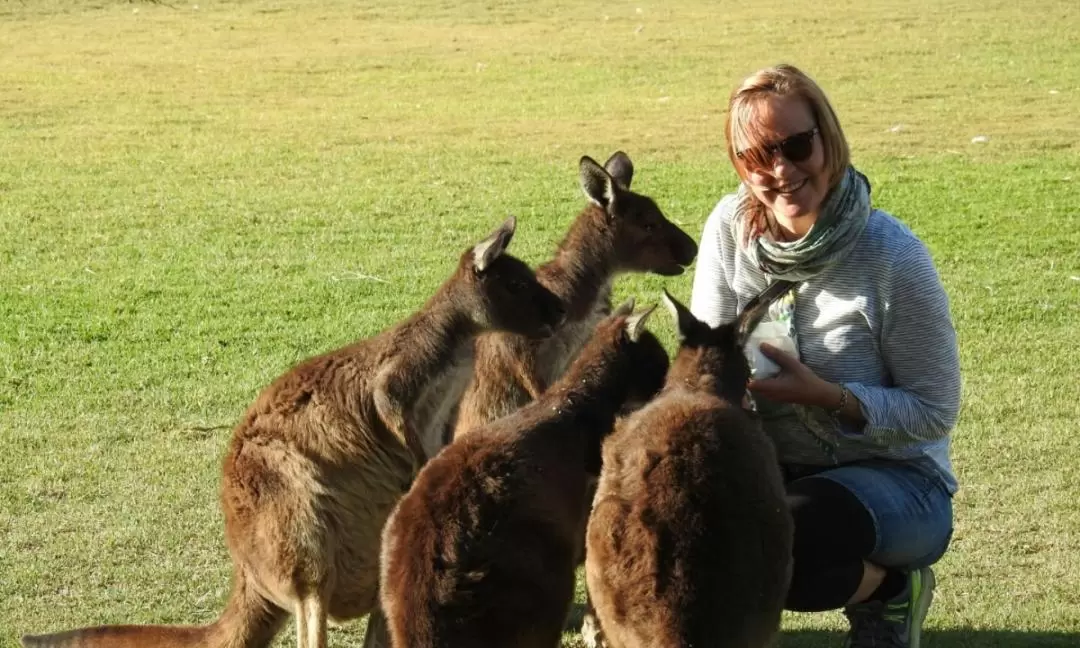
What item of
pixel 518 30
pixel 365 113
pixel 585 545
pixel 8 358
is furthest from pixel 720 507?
pixel 518 30

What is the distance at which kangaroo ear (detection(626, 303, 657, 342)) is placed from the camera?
3.93m

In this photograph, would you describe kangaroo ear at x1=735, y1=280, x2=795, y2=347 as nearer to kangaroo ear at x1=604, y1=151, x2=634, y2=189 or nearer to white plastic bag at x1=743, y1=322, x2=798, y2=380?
white plastic bag at x1=743, y1=322, x2=798, y2=380

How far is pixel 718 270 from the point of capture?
172 inches

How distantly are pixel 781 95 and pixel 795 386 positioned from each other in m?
0.71

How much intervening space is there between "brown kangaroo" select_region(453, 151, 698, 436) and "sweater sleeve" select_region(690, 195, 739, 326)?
95 centimetres

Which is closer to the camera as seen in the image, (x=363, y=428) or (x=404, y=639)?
(x=404, y=639)

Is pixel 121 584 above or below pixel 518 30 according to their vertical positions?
above

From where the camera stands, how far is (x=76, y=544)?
17.5 ft

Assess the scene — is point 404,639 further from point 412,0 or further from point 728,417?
point 412,0

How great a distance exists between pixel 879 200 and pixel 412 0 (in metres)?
14.3

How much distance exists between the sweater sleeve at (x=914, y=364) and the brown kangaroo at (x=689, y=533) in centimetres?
47

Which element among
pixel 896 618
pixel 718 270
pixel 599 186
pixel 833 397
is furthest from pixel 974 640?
pixel 599 186

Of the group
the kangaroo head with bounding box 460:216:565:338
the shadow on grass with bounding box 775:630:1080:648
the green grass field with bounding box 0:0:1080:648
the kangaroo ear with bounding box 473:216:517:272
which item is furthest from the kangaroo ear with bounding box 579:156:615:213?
the shadow on grass with bounding box 775:630:1080:648

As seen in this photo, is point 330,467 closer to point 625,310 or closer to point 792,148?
point 625,310
